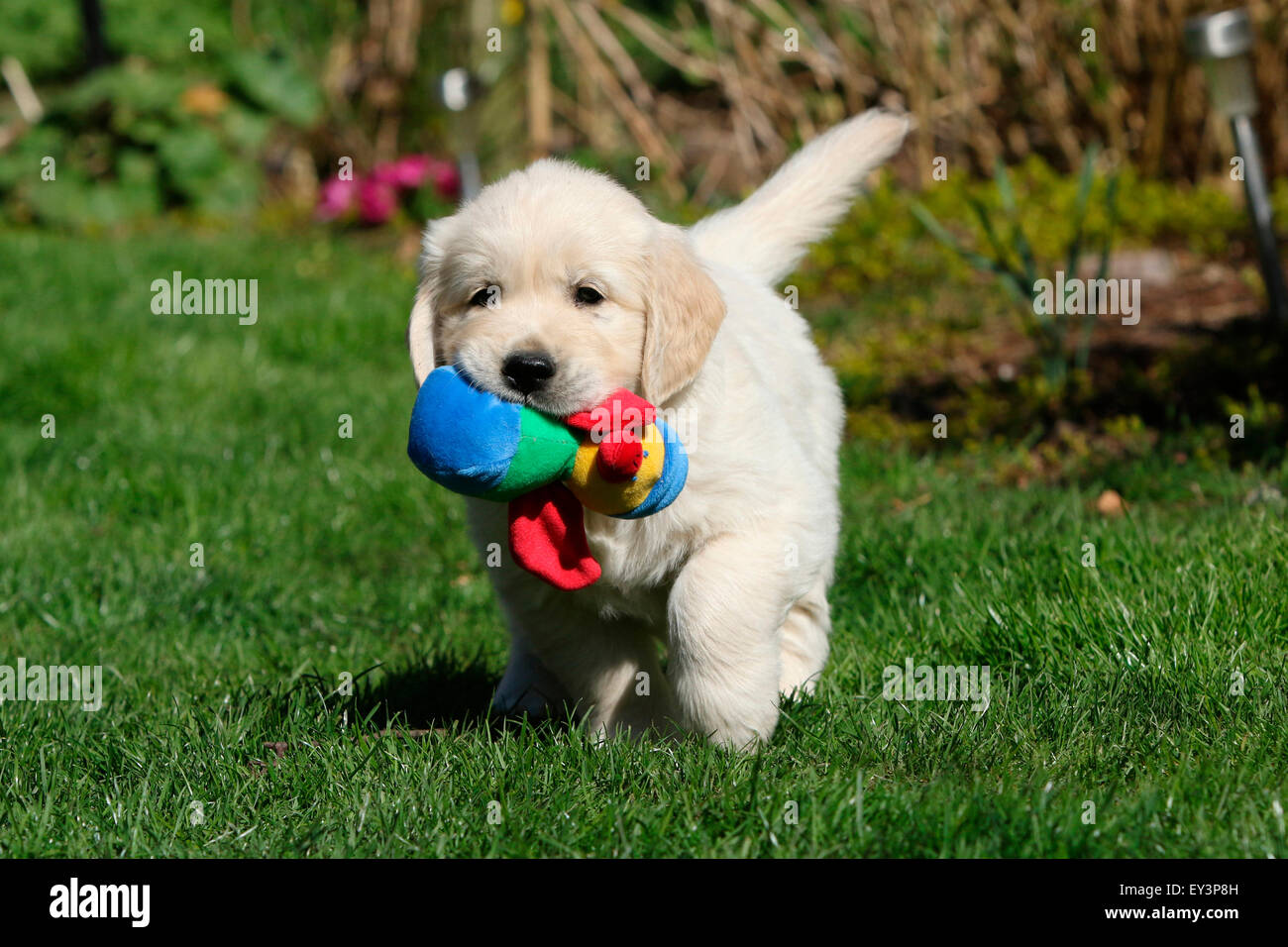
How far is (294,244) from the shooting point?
8656mm

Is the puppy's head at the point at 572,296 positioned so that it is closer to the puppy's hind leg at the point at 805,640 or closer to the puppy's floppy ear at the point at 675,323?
the puppy's floppy ear at the point at 675,323

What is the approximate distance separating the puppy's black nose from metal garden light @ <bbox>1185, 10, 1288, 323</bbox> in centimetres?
324

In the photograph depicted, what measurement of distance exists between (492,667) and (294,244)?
5.90 meters

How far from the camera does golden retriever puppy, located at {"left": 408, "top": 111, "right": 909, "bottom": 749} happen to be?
2.50 meters

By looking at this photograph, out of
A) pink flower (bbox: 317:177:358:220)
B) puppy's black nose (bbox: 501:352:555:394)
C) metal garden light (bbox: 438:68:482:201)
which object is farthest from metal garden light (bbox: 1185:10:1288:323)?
pink flower (bbox: 317:177:358:220)

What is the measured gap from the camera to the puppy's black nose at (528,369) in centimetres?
237

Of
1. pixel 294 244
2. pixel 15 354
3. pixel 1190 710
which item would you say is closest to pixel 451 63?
pixel 294 244

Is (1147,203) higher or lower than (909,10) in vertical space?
lower

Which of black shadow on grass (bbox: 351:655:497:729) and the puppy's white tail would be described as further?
the puppy's white tail

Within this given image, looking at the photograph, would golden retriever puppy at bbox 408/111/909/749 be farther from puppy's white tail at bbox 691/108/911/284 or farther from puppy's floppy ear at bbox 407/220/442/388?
puppy's white tail at bbox 691/108/911/284

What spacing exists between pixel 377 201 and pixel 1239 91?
18.5ft

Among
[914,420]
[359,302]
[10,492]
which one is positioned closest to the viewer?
[10,492]

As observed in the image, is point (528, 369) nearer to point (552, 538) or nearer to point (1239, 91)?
point (552, 538)
